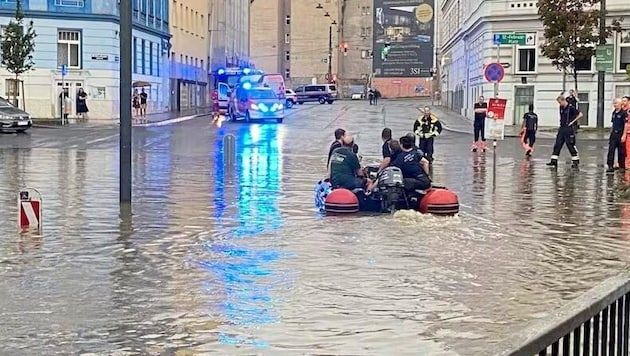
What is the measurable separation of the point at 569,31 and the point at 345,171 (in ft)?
101

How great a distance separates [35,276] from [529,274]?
4971 millimetres

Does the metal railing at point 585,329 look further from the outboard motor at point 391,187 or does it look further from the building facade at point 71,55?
the building facade at point 71,55

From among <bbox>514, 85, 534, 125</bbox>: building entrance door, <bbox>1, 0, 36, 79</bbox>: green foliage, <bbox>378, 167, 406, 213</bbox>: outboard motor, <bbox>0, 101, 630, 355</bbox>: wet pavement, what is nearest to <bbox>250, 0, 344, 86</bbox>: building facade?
<bbox>514, 85, 534, 125</bbox>: building entrance door

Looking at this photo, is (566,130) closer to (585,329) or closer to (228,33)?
(585,329)

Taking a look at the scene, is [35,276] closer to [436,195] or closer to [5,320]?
[5,320]

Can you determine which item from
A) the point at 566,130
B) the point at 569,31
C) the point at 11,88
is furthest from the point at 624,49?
the point at 11,88

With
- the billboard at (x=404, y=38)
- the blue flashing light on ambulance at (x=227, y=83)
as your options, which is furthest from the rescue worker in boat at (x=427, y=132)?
the billboard at (x=404, y=38)

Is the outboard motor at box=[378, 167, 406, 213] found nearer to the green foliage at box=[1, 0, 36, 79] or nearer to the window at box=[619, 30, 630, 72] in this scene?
the window at box=[619, 30, 630, 72]

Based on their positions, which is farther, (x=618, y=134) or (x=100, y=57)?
(x=100, y=57)

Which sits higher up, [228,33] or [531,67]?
[228,33]

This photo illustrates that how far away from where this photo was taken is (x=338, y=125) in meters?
50.2

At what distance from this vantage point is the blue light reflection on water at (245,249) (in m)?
8.60

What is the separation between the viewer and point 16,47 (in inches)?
1966

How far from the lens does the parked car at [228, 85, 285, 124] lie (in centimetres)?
5459
